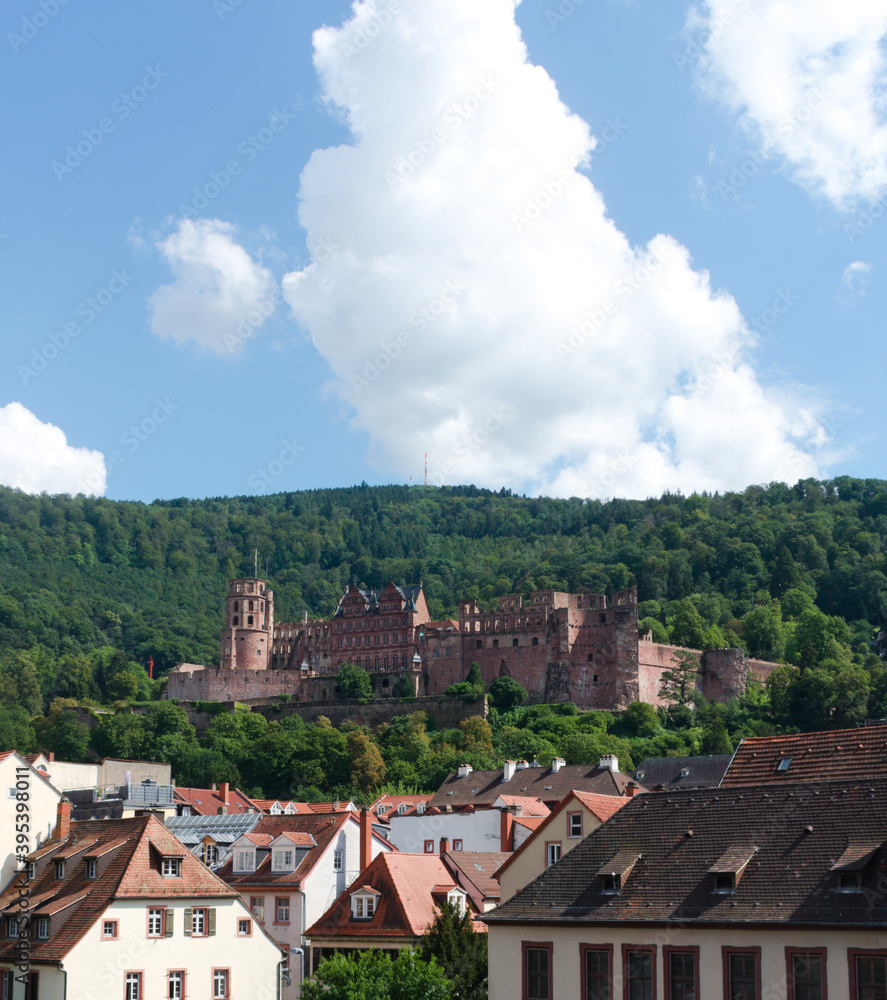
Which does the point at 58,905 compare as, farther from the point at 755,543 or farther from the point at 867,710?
the point at 755,543

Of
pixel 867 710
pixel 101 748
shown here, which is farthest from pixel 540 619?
pixel 101 748

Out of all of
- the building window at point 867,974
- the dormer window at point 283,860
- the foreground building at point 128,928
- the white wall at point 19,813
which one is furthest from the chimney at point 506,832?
the building window at point 867,974

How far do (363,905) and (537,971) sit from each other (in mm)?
13001

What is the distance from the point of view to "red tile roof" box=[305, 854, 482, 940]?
3984 centimetres

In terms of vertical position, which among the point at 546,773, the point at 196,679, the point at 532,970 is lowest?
the point at 532,970

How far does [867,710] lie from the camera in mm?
107000

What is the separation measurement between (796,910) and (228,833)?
1403 inches

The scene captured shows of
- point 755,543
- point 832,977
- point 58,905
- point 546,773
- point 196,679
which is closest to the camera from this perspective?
point 832,977

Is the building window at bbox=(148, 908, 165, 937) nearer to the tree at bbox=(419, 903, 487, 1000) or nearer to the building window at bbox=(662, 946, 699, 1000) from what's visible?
the tree at bbox=(419, 903, 487, 1000)

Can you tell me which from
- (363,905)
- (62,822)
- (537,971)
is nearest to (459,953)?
(537,971)

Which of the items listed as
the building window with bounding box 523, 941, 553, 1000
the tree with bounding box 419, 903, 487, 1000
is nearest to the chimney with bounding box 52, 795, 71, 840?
the tree with bounding box 419, 903, 487, 1000

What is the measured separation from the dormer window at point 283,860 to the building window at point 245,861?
84cm

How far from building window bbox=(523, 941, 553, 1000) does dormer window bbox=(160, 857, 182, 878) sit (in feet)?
44.0

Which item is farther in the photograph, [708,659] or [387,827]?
[708,659]
